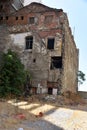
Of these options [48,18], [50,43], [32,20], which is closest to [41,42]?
[50,43]

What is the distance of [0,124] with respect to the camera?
1061 cm

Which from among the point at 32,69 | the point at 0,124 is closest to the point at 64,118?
the point at 0,124

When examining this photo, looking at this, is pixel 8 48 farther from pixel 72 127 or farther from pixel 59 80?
pixel 72 127

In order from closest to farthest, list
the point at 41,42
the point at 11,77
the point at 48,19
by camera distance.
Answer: the point at 11,77 → the point at 41,42 → the point at 48,19

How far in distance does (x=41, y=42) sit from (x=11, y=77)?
563cm

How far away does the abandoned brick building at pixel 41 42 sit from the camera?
24594mm

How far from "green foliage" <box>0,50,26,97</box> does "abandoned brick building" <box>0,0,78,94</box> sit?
8.19 ft

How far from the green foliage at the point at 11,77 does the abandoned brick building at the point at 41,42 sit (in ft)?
8.19

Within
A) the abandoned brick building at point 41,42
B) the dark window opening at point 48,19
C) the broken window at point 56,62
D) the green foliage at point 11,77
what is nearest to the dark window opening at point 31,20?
the abandoned brick building at point 41,42

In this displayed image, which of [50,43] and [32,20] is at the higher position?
[32,20]

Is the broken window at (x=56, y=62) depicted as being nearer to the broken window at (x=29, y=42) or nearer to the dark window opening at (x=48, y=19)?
the broken window at (x=29, y=42)

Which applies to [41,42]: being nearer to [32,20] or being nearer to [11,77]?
[32,20]

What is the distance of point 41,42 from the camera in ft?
84.2

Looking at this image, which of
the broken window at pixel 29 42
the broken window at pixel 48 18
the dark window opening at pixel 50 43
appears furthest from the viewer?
the broken window at pixel 29 42
